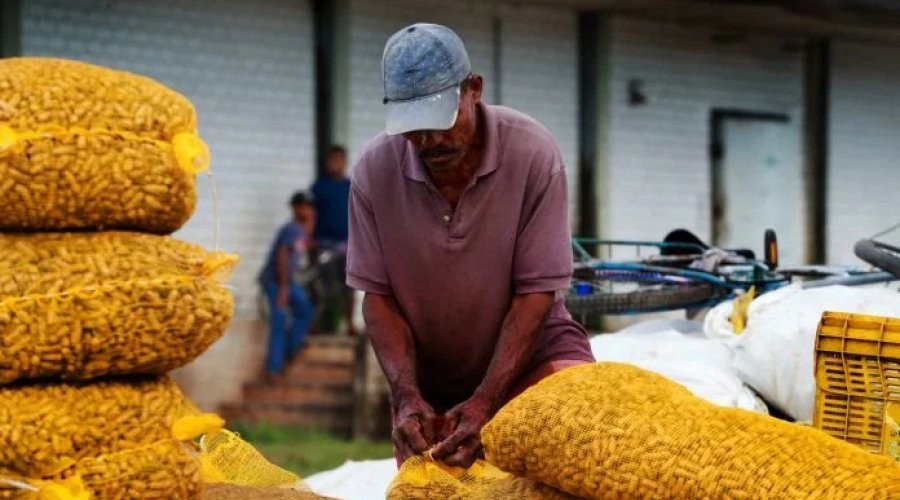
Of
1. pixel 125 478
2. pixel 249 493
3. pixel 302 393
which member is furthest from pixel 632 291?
pixel 302 393

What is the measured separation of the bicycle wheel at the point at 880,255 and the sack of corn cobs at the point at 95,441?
3339 millimetres

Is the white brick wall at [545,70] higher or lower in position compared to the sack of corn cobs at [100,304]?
higher

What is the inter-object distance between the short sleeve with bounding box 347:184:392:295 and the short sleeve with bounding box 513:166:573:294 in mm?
381

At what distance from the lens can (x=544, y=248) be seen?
4133 mm

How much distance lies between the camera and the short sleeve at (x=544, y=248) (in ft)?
13.6

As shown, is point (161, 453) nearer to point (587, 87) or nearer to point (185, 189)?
point (185, 189)

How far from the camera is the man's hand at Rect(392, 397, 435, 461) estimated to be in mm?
4020

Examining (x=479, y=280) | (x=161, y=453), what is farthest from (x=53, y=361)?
(x=479, y=280)

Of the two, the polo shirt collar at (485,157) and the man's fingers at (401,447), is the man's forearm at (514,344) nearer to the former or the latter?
the man's fingers at (401,447)

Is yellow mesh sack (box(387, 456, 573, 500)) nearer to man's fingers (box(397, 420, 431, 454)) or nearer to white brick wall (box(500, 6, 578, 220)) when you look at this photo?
man's fingers (box(397, 420, 431, 454))

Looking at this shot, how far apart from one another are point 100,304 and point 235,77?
10313 millimetres

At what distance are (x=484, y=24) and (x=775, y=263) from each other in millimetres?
8700

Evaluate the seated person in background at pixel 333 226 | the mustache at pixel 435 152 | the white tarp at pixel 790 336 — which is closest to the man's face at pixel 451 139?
the mustache at pixel 435 152

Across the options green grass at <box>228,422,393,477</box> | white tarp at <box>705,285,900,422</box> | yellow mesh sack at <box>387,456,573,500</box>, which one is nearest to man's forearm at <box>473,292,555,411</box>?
yellow mesh sack at <box>387,456,573,500</box>
